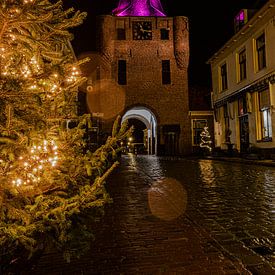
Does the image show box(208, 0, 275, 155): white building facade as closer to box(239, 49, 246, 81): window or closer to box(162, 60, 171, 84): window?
box(239, 49, 246, 81): window

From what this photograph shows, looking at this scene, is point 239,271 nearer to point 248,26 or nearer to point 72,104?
point 72,104

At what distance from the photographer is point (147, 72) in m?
32.9

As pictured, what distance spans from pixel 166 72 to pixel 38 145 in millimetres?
31724

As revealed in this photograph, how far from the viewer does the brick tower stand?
105 feet

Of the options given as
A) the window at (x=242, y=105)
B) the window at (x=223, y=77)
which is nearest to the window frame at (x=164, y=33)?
the window at (x=223, y=77)

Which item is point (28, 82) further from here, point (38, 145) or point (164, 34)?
point (164, 34)

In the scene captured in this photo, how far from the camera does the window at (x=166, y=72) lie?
33219mm

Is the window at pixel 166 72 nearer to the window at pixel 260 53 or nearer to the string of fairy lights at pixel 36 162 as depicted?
the window at pixel 260 53

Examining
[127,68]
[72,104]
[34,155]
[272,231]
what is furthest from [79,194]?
[127,68]

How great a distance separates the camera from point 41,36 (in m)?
2.71

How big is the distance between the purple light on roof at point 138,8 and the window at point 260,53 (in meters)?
17.8

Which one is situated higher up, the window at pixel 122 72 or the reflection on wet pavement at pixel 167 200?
the window at pixel 122 72

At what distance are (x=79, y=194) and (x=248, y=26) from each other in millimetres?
19396

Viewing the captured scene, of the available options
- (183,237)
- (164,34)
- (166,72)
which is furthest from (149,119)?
(183,237)
